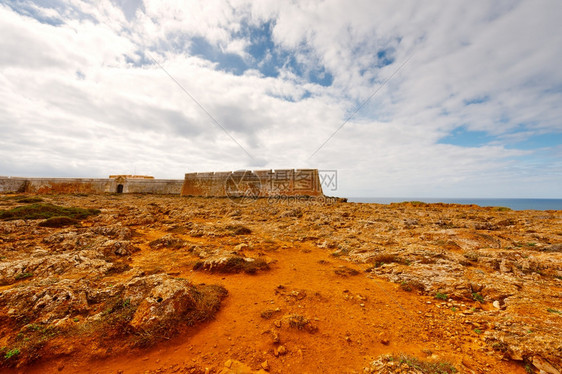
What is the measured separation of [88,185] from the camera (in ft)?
97.7

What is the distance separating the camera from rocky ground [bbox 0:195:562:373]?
2693 mm

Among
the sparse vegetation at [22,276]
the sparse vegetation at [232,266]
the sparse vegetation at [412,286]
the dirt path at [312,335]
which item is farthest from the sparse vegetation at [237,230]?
the sparse vegetation at [412,286]

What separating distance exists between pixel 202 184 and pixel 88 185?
1701 centimetres

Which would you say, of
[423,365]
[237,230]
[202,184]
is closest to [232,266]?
[237,230]

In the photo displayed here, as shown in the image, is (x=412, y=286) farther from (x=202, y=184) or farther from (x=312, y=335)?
(x=202, y=184)

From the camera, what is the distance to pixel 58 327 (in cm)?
297

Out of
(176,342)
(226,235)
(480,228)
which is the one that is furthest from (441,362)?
(480,228)

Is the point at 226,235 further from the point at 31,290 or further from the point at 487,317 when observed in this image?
the point at 487,317

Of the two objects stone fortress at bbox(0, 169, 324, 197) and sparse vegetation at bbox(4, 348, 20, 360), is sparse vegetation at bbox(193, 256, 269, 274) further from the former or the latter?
stone fortress at bbox(0, 169, 324, 197)

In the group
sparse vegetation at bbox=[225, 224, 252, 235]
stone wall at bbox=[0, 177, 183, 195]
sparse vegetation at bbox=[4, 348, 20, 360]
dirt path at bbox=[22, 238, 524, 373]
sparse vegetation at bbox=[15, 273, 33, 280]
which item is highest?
stone wall at bbox=[0, 177, 183, 195]

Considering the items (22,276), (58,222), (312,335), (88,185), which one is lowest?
(312,335)

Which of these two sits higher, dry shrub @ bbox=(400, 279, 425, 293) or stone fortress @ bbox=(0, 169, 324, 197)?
stone fortress @ bbox=(0, 169, 324, 197)

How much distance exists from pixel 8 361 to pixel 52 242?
5.81 meters

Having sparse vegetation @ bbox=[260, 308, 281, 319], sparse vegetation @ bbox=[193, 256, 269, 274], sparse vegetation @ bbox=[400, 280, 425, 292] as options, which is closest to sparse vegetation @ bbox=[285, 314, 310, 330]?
sparse vegetation @ bbox=[260, 308, 281, 319]
